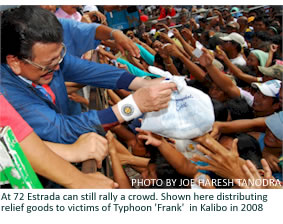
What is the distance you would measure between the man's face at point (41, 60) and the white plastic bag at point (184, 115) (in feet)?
2.14

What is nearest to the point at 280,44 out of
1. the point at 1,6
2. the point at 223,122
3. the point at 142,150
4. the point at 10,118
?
the point at 223,122

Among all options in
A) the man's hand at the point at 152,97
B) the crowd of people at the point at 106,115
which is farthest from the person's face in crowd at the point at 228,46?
A: the man's hand at the point at 152,97

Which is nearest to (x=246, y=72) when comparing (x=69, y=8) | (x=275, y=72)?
(x=275, y=72)

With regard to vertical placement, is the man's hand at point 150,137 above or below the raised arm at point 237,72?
above

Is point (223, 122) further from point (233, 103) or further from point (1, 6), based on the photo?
point (1, 6)

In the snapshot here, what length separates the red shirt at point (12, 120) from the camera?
3.09ft

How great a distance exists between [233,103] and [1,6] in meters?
2.12

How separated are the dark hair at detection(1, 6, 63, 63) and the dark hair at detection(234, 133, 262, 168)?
55.9 inches

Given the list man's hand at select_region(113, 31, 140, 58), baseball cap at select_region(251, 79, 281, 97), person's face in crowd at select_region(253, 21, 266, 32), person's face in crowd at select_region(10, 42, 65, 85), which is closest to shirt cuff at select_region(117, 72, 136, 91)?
man's hand at select_region(113, 31, 140, 58)

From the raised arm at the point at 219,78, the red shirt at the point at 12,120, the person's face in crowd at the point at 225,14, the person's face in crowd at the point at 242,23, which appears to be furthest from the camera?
the person's face in crowd at the point at 225,14

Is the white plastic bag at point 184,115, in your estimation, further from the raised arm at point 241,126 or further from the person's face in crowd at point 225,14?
the person's face in crowd at point 225,14

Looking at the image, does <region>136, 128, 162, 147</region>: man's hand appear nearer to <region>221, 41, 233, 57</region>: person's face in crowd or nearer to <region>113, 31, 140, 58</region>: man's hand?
<region>113, 31, 140, 58</region>: man's hand

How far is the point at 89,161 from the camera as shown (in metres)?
1.26

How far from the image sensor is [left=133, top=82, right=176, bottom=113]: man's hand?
56.0 inches
